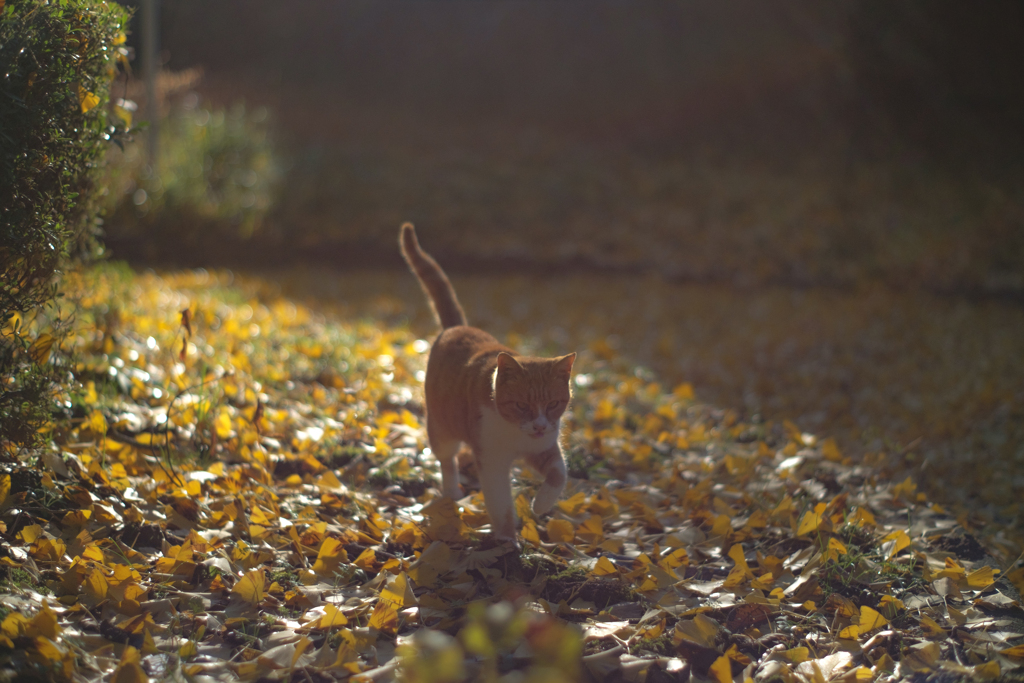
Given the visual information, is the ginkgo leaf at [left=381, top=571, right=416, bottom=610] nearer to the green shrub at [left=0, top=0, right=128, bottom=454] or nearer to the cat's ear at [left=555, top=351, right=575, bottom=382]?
the cat's ear at [left=555, top=351, right=575, bottom=382]

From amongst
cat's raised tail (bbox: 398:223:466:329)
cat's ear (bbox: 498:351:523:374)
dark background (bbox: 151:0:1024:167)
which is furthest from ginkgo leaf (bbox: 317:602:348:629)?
dark background (bbox: 151:0:1024:167)

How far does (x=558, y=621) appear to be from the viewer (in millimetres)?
1960

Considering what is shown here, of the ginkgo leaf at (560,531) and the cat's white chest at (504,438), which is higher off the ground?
the cat's white chest at (504,438)

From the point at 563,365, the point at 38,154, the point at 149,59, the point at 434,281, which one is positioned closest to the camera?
the point at 38,154

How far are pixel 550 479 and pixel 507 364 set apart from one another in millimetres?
434

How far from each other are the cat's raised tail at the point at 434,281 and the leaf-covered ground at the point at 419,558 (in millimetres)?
550

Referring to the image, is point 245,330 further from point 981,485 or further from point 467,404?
point 981,485

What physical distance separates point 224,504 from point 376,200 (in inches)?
299

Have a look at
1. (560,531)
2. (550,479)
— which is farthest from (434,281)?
(560,531)

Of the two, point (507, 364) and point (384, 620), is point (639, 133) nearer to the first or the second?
point (507, 364)

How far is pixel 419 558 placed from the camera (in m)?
2.23

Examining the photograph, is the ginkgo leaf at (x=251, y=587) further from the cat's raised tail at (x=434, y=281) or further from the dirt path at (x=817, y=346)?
the dirt path at (x=817, y=346)

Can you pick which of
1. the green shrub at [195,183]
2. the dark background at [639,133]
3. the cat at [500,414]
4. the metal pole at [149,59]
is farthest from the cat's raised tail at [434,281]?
the dark background at [639,133]

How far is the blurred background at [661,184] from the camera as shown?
517cm
